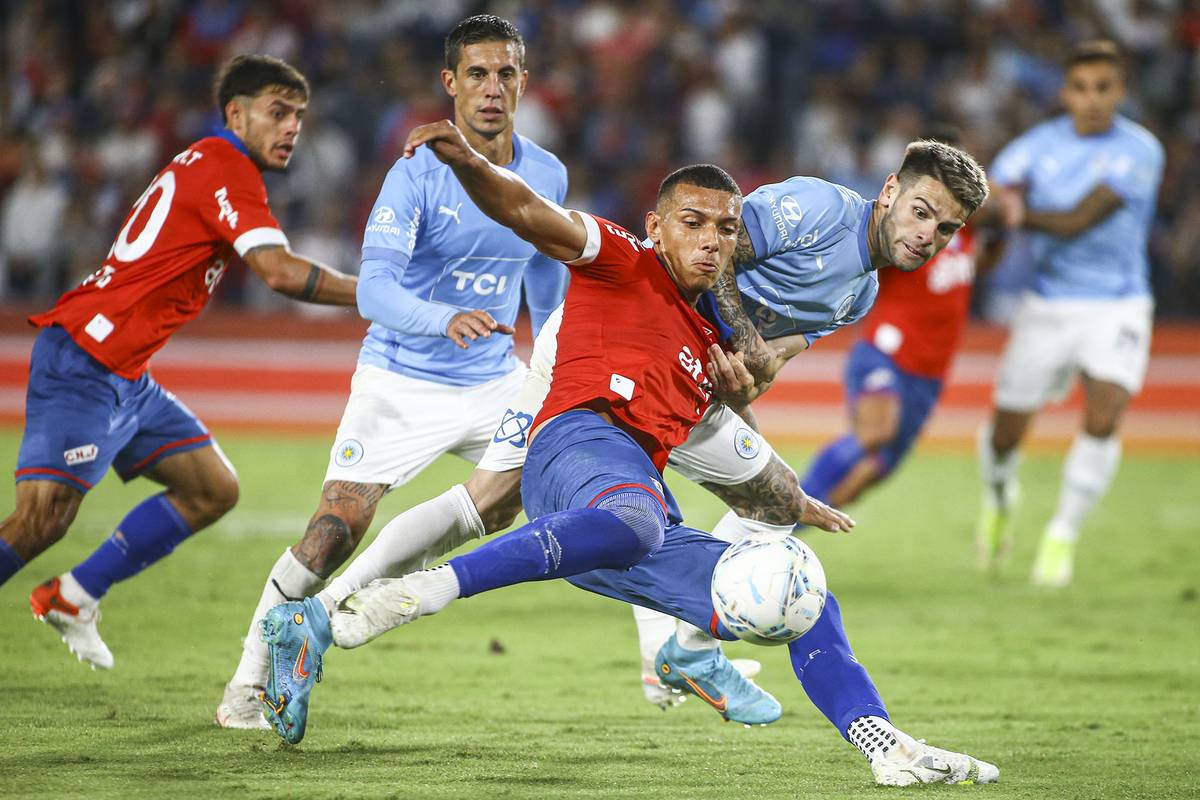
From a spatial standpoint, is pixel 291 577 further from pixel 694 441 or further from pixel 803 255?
pixel 803 255

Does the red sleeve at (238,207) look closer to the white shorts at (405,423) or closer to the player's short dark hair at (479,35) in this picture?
the white shorts at (405,423)

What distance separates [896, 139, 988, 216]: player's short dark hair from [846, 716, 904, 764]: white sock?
6.35 ft

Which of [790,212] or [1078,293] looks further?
[1078,293]

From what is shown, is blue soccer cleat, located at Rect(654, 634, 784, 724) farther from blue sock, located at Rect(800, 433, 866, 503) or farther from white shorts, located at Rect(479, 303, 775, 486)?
blue sock, located at Rect(800, 433, 866, 503)

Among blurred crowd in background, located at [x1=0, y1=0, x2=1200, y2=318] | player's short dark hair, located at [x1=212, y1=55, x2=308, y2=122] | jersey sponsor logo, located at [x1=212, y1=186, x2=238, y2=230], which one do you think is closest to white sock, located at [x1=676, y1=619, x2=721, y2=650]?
jersey sponsor logo, located at [x1=212, y1=186, x2=238, y2=230]

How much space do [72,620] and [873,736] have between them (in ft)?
11.2

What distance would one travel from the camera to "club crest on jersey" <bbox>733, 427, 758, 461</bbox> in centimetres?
568

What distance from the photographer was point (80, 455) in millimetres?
6004

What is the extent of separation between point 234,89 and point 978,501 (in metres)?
8.53

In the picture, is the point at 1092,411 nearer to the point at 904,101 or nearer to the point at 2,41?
the point at 904,101

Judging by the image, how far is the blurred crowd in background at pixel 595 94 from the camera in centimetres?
1590

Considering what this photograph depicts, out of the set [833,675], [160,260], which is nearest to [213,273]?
[160,260]

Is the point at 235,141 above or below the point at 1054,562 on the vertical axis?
above

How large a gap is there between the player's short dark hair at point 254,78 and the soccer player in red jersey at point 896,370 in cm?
463
